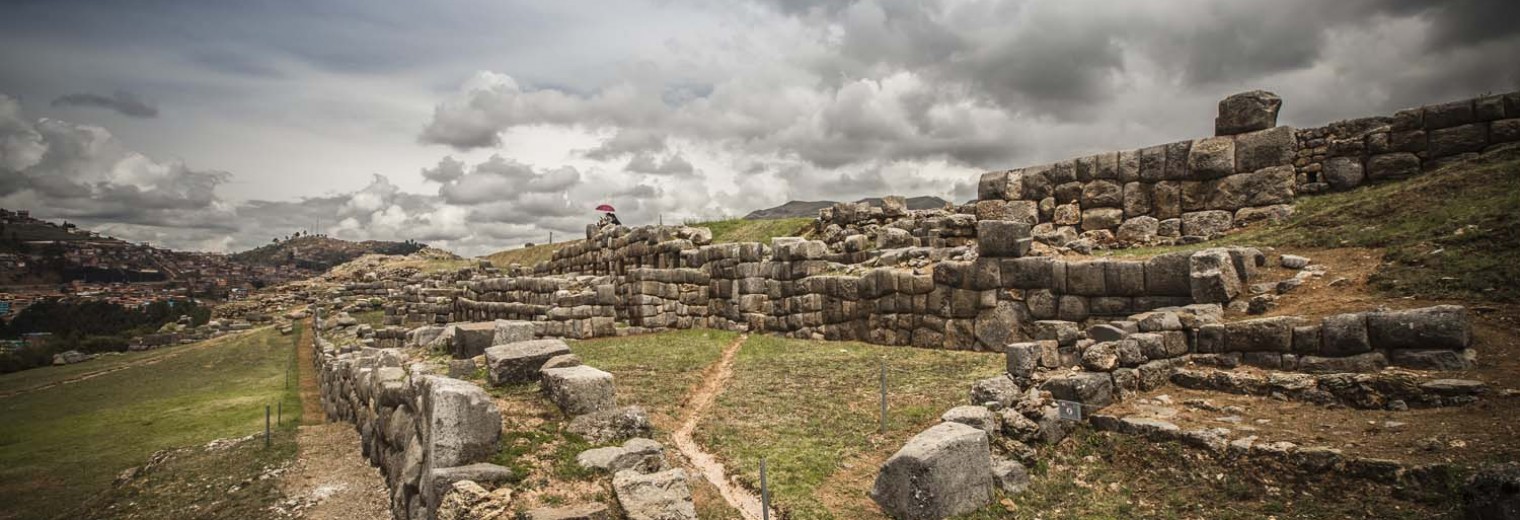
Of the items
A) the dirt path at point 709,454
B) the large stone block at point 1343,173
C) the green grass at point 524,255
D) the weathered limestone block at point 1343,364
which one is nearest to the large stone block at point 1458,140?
the large stone block at point 1343,173

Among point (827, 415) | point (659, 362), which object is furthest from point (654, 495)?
point (659, 362)

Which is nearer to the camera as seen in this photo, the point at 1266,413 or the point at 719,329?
the point at 1266,413

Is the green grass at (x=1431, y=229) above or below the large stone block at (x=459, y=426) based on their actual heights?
above

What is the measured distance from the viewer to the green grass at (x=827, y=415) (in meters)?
7.88

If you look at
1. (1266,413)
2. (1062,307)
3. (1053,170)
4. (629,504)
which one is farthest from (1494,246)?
(629,504)

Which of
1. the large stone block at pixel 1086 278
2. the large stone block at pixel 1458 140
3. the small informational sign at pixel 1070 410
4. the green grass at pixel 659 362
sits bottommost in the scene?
the green grass at pixel 659 362

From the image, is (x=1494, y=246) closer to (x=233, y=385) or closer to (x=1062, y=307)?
(x=1062, y=307)

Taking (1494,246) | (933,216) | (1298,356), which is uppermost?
(933,216)

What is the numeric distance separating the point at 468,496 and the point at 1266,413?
29.2 ft

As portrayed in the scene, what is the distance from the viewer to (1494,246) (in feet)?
30.1

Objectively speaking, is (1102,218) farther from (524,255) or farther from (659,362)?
(524,255)

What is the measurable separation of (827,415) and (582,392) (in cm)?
427

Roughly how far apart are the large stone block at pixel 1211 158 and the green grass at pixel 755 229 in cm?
1505

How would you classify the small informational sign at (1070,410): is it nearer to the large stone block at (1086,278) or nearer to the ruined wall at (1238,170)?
the large stone block at (1086,278)
